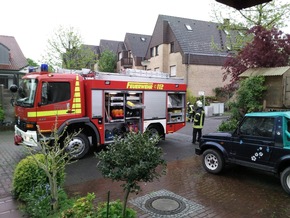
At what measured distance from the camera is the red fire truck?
730 centimetres

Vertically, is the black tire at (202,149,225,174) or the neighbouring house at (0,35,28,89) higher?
the neighbouring house at (0,35,28,89)

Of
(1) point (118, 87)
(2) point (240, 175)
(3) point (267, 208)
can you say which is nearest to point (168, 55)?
(1) point (118, 87)

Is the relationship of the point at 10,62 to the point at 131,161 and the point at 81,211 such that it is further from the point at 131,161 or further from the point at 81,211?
the point at 131,161

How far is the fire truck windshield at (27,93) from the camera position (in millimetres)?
7281

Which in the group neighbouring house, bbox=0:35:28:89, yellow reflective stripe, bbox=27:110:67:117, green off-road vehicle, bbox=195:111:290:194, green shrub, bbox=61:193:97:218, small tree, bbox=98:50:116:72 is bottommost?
green shrub, bbox=61:193:97:218

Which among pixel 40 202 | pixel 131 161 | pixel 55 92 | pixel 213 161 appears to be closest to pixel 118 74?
pixel 55 92

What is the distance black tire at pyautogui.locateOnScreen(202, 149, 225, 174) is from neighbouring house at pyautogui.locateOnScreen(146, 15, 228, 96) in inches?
692

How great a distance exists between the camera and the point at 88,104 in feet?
26.0

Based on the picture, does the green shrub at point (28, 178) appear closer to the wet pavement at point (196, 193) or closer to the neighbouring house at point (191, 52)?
the wet pavement at point (196, 193)

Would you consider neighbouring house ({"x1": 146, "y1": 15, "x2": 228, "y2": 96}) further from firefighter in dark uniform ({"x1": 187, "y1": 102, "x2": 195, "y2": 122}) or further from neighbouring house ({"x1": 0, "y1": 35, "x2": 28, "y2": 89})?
neighbouring house ({"x1": 0, "y1": 35, "x2": 28, "y2": 89})

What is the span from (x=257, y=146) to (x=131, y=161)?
361cm

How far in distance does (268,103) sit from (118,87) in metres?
5.32


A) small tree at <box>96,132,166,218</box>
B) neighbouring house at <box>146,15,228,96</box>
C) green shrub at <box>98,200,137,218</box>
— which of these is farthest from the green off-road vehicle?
neighbouring house at <box>146,15,228,96</box>

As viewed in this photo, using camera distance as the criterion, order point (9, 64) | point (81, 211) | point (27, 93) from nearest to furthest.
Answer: point (81, 211) < point (27, 93) < point (9, 64)
